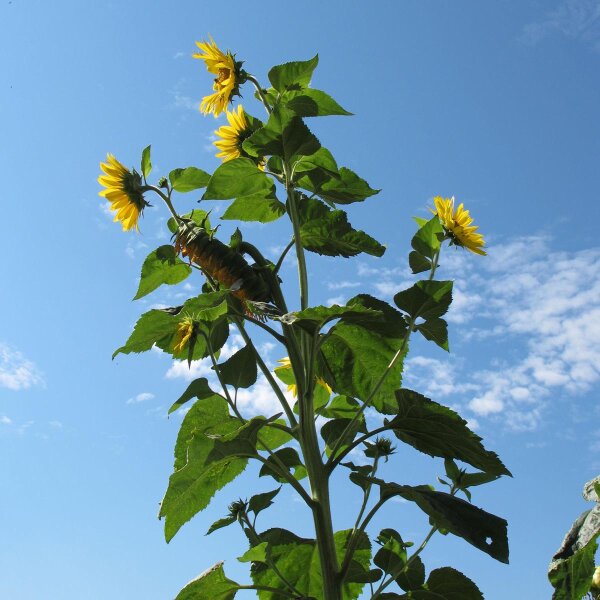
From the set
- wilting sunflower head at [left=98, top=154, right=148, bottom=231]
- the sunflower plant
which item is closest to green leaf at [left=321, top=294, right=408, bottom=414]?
the sunflower plant

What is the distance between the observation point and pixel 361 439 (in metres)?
2.20

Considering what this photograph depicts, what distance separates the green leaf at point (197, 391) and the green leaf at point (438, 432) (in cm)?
54

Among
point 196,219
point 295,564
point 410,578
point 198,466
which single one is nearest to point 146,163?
point 196,219

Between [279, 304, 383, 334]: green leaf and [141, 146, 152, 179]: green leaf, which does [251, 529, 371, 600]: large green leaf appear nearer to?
[279, 304, 383, 334]: green leaf

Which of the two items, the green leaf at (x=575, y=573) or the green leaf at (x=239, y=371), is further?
the green leaf at (x=239, y=371)

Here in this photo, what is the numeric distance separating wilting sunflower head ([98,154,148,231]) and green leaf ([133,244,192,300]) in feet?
0.42

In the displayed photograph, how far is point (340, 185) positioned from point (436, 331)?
0.55 meters

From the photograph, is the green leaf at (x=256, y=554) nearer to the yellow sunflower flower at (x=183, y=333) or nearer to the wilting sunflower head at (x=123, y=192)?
the yellow sunflower flower at (x=183, y=333)

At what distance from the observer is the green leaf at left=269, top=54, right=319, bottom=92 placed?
7.95 ft

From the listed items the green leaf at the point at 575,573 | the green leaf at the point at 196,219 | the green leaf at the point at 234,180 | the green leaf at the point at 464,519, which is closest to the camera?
the green leaf at the point at 464,519

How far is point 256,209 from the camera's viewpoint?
8.30 feet

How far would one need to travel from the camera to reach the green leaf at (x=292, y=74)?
2.42 meters

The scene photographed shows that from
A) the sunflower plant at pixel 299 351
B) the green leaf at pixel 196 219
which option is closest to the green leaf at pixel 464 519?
the sunflower plant at pixel 299 351

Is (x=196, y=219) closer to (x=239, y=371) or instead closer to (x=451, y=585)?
(x=239, y=371)
